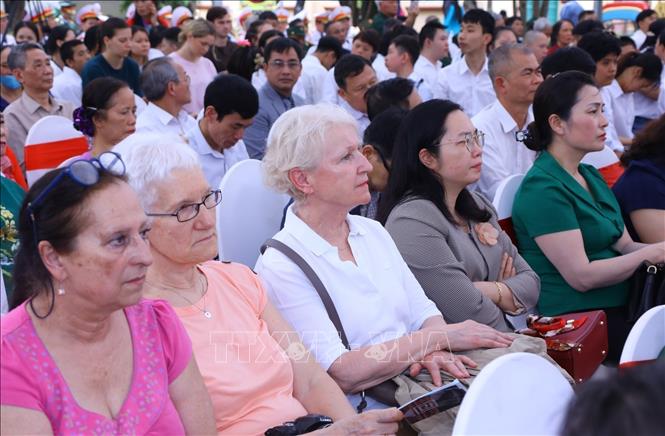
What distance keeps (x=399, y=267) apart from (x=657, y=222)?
1.53m

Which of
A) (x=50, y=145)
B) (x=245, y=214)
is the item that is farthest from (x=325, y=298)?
(x=50, y=145)

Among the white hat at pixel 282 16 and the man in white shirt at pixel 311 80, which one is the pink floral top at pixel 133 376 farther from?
the white hat at pixel 282 16

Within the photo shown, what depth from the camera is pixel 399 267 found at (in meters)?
2.71

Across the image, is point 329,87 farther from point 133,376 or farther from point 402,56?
point 133,376

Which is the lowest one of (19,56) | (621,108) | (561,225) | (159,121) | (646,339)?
(621,108)

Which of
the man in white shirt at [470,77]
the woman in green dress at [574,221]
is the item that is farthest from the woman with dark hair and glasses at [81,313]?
the man in white shirt at [470,77]

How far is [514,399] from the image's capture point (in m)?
1.54

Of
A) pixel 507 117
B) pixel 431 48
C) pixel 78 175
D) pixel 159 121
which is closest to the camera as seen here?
pixel 78 175

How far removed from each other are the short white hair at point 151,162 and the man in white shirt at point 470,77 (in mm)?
5118

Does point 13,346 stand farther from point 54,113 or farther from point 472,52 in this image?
point 472,52

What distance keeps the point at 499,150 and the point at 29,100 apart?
3.46 m

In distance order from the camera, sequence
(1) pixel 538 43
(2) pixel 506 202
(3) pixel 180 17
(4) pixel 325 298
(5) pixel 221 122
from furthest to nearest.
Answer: (3) pixel 180 17
(1) pixel 538 43
(5) pixel 221 122
(2) pixel 506 202
(4) pixel 325 298


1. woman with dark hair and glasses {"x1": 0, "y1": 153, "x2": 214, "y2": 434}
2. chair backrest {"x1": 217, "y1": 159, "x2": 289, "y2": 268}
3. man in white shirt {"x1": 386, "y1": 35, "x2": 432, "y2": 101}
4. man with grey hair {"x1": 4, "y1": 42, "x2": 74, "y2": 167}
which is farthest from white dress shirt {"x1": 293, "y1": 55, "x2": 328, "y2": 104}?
woman with dark hair and glasses {"x1": 0, "y1": 153, "x2": 214, "y2": 434}

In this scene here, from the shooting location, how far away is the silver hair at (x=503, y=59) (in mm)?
4967
